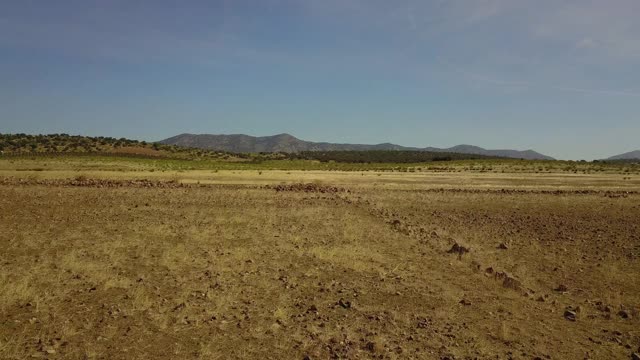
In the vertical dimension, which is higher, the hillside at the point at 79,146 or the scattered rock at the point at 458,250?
the hillside at the point at 79,146

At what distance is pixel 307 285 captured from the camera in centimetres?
1196

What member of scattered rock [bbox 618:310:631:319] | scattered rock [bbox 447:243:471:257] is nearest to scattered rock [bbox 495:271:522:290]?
scattered rock [bbox 618:310:631:319]

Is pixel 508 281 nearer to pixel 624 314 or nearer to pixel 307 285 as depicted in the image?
pixel 624 314

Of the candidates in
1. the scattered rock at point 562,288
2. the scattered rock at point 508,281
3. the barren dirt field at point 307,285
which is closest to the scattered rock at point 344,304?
the barren dirt field at point 307,285

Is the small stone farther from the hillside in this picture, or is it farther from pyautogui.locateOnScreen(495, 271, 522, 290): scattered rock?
the hillside

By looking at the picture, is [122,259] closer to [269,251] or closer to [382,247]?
[269,251]

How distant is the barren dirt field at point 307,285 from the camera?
28.3 ft

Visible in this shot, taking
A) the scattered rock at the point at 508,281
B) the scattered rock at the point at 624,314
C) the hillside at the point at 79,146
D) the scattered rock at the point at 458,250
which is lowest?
the scattered rock at the point at 624,314

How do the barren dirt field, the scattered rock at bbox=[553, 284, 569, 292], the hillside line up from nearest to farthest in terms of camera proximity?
the barren dirt field → the scattered rock at bbox=[553, 284, 569, 292] → the hillside

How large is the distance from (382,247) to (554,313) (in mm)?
6765

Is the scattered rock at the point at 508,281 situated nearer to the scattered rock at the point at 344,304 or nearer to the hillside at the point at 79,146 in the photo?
the scattered rock at the point at 344,304

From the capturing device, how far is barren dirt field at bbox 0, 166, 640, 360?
8.62m

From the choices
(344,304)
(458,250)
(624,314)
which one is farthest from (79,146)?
(624,314)

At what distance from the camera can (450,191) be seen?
39.8m
